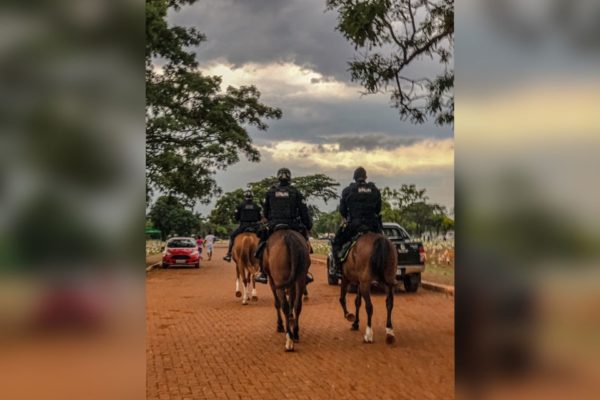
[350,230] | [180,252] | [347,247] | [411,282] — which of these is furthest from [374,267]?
[180,252]

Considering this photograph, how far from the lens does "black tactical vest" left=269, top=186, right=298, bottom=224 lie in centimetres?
936

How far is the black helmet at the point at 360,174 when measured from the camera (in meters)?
9.52

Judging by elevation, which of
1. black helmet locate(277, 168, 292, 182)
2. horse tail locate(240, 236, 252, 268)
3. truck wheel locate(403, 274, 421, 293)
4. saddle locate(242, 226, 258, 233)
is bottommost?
truck wheel locate(403, 274, 421, 293)

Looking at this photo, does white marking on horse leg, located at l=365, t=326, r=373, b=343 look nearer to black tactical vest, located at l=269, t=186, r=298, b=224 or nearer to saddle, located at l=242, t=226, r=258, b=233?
black tactical vest, located at l=269, t=186, r=298, b=224

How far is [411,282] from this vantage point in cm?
1686

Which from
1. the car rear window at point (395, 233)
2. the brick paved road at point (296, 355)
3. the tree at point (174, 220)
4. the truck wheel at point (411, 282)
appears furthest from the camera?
the tree at point (174, 220)

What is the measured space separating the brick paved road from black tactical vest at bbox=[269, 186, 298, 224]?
1832 millimetres

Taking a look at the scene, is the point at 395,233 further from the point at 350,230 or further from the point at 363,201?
the point at 363,201

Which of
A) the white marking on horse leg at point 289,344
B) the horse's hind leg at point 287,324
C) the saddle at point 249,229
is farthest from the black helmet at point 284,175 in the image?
the saddle at point 249,229

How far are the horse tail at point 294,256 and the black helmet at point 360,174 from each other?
1314mm

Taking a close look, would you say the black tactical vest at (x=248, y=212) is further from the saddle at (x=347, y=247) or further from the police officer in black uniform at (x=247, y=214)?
the saddle at (x=347, y=247)

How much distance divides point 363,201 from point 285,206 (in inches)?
45.1

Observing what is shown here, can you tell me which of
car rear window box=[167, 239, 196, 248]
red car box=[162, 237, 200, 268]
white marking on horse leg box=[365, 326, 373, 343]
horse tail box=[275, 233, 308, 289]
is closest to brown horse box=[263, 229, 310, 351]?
horse tail box=[275, 233, 308, 289]

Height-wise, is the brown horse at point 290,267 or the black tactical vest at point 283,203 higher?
the black tactical vest at point 283,203
